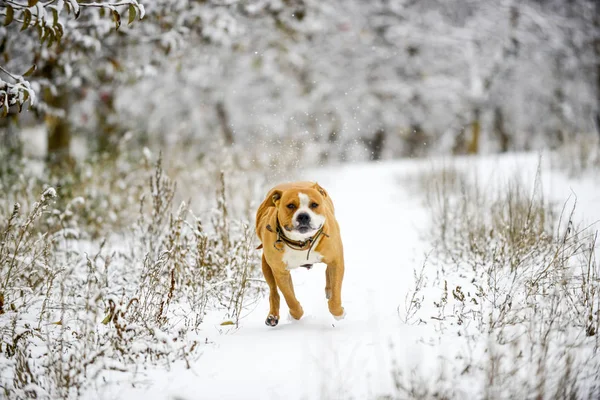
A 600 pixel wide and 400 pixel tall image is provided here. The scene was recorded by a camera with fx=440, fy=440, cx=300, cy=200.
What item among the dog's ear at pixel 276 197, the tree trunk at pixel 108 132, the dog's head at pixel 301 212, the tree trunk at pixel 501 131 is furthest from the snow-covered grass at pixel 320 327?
the tree trunk at pixel 501 131

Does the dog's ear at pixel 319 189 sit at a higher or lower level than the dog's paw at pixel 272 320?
higher

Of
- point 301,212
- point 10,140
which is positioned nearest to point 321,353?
point 301,212

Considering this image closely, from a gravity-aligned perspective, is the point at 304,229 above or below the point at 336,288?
above

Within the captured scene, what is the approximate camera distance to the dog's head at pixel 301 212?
263cm

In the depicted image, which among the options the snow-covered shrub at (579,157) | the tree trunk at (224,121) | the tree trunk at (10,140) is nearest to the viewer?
the tree trunk at (10,140)

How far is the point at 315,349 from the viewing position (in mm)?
2490

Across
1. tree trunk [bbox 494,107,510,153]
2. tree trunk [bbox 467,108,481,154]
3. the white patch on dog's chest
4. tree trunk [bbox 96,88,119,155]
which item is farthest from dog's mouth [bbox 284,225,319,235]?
tree trunk [bbox 494,107,510,153]

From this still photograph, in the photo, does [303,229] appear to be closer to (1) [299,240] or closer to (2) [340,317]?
(1) [299,240]

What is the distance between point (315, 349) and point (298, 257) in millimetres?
578

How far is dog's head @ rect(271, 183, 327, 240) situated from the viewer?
263cm

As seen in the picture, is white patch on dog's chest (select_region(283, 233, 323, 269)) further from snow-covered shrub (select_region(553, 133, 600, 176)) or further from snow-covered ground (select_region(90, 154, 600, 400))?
snow-covered shrub (select_region(553, 133, 600, 176))

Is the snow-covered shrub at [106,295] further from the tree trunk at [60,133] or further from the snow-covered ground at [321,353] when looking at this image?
the tree trunk at [60,133]

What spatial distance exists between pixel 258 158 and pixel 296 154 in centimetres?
81

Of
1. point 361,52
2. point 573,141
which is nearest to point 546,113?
point 361,52
